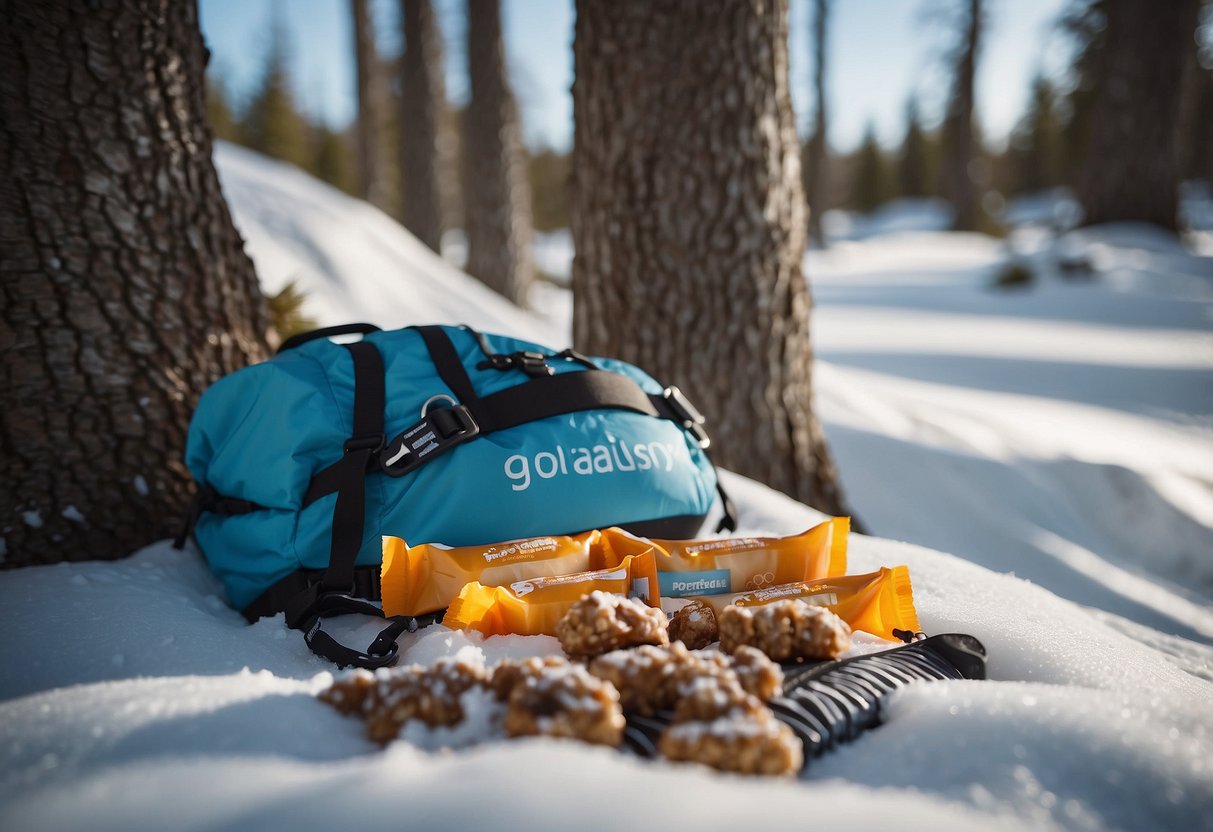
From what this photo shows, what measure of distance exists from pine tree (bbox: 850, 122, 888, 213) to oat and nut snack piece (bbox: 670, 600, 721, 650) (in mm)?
34725

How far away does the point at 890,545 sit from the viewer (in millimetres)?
1952

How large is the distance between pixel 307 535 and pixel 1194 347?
21.5 feet

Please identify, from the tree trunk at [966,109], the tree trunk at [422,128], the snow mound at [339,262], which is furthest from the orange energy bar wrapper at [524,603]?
the tree trunk at [966,109]

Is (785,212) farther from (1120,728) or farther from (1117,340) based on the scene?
(1117,340)

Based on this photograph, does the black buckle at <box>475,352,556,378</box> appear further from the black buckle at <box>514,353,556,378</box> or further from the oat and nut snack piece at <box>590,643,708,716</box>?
the oat and nut snack piece at <box>590,643,708,716</box>

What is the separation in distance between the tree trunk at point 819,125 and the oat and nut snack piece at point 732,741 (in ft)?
54.6

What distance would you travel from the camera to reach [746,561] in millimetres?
1514

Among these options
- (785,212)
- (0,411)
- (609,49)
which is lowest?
(0,411)

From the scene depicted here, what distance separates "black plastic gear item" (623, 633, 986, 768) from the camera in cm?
96

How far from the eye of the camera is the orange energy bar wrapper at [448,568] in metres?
1.35

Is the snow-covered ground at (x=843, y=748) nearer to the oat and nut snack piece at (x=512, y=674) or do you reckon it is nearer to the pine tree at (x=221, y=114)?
the oat and nut snack piece at (x=512, y=674)

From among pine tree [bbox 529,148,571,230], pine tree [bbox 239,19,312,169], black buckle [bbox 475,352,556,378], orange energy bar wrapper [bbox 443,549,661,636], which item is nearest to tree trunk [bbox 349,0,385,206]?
Result: black buckle [bbox 475,352,556,378]

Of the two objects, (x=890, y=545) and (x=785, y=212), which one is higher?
(x=785, y=212)

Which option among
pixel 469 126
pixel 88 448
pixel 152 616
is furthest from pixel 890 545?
pixel 469 126
